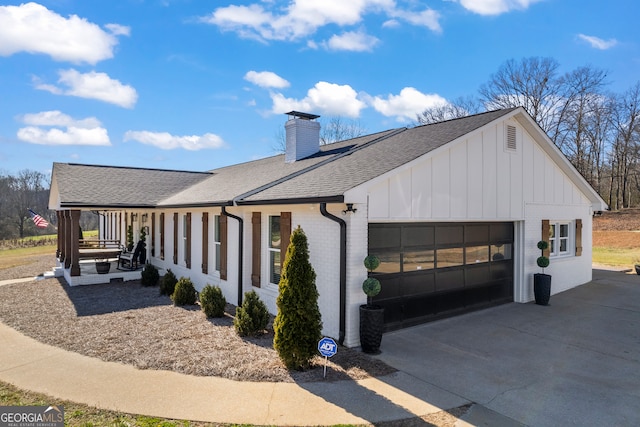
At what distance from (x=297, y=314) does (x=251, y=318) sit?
2.02 metres

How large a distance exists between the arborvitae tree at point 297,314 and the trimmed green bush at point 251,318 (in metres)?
1.69

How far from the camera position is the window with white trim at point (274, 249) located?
9.18 meters

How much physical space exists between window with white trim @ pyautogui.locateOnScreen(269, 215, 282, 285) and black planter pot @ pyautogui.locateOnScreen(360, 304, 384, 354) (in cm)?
298

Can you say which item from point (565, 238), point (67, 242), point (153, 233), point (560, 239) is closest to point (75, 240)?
point (67, 242)

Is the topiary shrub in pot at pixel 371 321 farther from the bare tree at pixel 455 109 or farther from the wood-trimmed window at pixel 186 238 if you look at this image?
the bare tree at pixel 455 109

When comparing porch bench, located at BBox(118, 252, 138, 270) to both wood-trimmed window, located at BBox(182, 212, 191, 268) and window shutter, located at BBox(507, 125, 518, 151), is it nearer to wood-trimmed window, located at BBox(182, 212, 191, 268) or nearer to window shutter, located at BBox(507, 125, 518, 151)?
wood-trimmed window, located at BBox(182, 212, 191, 268)

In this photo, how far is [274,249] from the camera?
30.2ft

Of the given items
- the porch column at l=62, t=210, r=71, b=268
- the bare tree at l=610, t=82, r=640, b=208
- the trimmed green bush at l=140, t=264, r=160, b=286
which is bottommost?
the trimmed green bush at l=140, t=264, r=160, b=286

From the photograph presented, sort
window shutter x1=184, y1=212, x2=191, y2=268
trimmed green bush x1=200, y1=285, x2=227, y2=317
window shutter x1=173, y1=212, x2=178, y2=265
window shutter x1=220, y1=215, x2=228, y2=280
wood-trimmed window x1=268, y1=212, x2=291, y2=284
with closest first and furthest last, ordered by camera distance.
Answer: wood-trimmed window x1=268, y1=212, x2=291, y2=284, trimmed green bush x1=200, y1=285, x2=227, y2=317, window shutter x1=220, y1=215, x2=228, y2=280, window shutter x1=184, y1=212, x2=191, y2=268, window shutter x1=173, y1=212, x2=178, y2=265

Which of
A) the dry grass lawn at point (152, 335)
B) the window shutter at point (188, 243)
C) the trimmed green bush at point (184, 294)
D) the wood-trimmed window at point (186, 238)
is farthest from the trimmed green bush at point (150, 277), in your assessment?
the trimmed green bush at point (184, 294)

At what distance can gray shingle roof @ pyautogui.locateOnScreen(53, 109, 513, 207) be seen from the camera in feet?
26.0

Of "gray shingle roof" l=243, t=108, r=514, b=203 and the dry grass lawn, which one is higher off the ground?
"gray shingle roof" l=243, t=108, r=514, b=203

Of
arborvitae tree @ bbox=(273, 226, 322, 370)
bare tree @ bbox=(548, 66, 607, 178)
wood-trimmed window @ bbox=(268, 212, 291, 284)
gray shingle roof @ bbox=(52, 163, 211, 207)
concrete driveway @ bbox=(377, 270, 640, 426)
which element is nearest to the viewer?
concrete driveway @ bbox=(377, 270, 640, 426)

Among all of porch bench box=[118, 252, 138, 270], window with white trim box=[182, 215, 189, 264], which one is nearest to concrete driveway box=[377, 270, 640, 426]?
window with white trim box=[182, 215, 189, 264]
